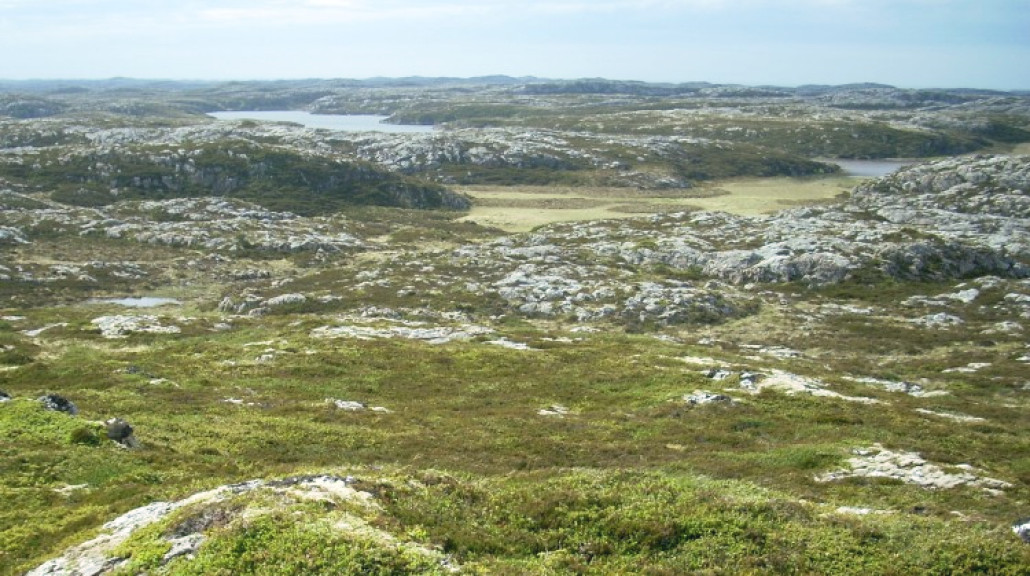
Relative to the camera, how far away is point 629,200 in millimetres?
148375

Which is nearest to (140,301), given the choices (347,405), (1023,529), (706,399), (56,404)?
(347,405)

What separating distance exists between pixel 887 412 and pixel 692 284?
4277 cm

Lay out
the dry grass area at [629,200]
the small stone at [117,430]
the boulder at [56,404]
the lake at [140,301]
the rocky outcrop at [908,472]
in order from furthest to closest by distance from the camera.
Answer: the dry grass area at [629,200]
the lake at [140,301]
the boulder at [56,404]
the small stone at [117,430]
the rocky outcrop at [908,472]

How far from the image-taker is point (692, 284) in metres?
71.9

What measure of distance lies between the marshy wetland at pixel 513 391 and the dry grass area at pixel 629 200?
13387mm

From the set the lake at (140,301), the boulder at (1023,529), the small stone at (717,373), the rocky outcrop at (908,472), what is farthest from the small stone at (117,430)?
the lake at (140,301)

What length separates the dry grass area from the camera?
128m

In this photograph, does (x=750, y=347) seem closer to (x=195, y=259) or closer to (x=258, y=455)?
(x=258, y=455)

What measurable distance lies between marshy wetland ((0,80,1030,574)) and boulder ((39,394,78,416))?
5.7 inches

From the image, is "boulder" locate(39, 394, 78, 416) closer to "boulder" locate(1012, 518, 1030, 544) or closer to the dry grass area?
"boulder" locate(1012, 518, 1030, 544)

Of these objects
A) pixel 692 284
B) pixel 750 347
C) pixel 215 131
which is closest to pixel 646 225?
pixel 692 284

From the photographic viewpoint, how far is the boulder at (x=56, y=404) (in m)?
23.8

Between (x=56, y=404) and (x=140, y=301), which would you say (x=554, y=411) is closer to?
(x=56, y=404)

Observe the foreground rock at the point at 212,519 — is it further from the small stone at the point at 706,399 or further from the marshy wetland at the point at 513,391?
the small stone at the point at 706,399
